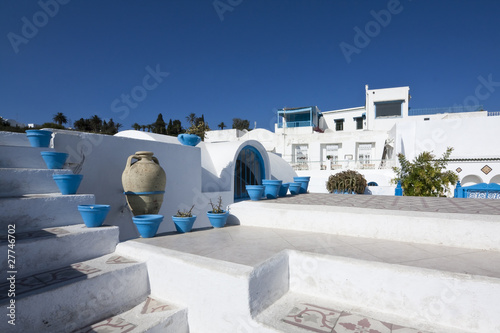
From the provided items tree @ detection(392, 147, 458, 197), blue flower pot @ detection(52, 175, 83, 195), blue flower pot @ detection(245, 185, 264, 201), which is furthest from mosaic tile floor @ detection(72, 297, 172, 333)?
tree @ detection(392, 147, 458, 197)

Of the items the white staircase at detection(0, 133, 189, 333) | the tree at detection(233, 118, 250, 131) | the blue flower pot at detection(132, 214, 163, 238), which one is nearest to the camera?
the white staircase at detection(0, 133, 189, 333)

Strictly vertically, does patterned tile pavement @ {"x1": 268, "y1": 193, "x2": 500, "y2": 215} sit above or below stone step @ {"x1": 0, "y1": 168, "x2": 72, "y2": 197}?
below

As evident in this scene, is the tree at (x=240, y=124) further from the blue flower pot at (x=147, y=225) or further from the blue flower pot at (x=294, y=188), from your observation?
the blue flower pot at (x=147, y=225)

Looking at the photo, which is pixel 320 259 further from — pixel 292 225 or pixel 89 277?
pixel 89 277

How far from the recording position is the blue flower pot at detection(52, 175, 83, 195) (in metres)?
3.72

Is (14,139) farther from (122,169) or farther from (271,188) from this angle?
(271,188)

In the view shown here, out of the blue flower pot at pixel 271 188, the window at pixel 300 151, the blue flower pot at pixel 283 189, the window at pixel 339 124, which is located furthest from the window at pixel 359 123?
the blue flower pot at pixel 271 188

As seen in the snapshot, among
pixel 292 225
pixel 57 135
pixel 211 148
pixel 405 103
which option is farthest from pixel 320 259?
pixel 405 103

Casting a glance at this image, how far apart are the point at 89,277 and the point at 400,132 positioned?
745 inches

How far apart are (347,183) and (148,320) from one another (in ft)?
43.4

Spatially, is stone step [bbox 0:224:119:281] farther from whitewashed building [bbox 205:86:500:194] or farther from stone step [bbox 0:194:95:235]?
whitewashed building [bbox 205:86:500:194]

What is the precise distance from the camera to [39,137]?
14.1 feet

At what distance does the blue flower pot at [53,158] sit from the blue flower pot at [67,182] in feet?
1.64

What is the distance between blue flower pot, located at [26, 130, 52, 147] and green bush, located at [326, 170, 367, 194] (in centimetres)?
1311
